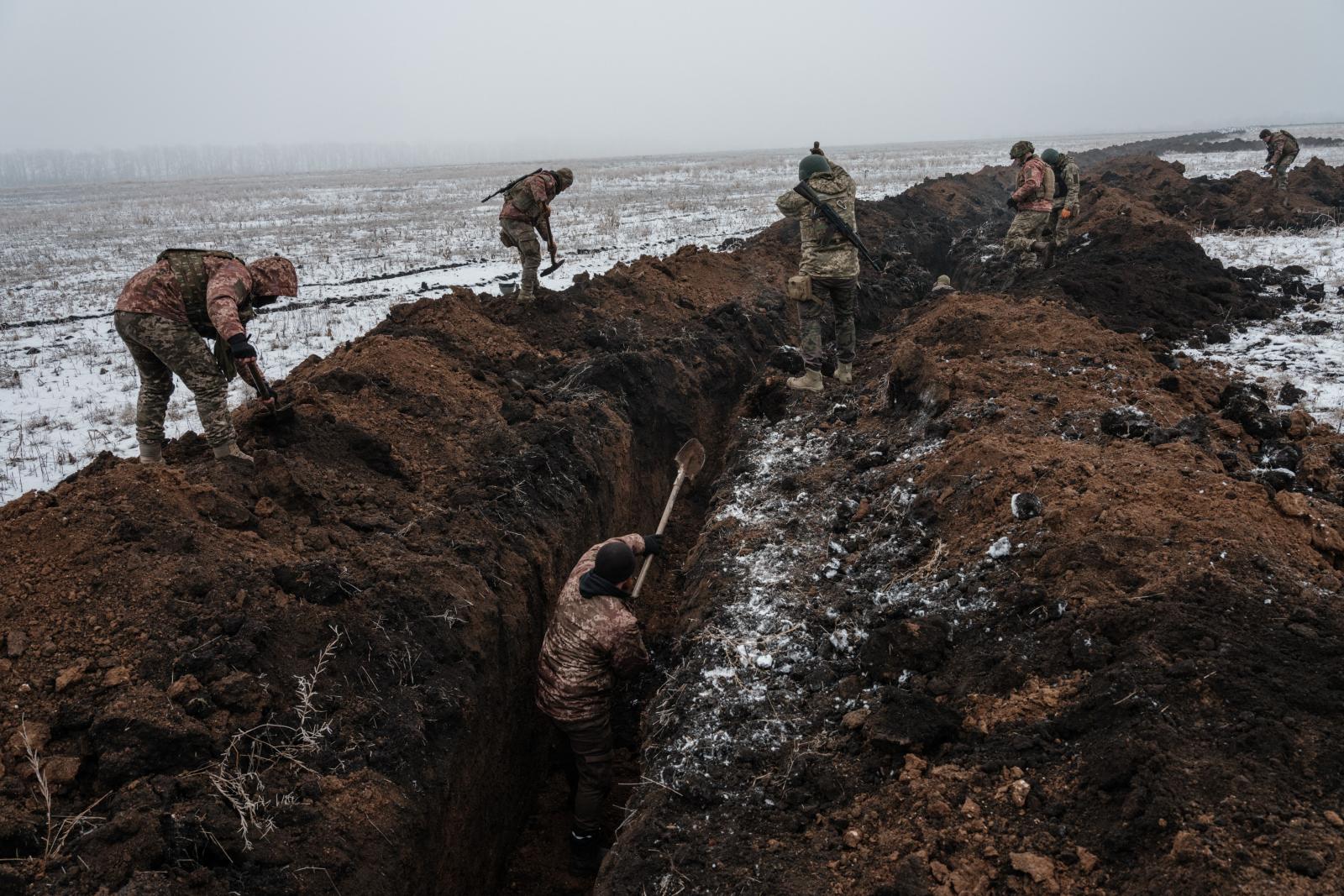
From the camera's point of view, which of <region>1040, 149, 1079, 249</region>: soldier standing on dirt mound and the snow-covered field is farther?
<region>1040, 149, 1079, 249</region>: soldier standing on dirt mound

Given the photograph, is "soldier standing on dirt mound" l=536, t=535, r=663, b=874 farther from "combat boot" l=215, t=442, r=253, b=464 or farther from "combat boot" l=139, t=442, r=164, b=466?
"combat boot" l=139, t=442, r=164, b=466

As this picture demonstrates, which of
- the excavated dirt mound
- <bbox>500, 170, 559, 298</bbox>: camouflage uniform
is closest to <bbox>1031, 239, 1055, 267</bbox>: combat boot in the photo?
the excavated dirt mound

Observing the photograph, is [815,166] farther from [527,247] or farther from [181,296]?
[181,296]

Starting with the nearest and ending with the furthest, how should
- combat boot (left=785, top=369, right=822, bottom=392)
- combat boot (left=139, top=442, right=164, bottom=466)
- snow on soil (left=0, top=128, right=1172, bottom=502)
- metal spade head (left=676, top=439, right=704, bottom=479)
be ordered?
1. combat boot (left=139, top=442, right=164, bottom=466)
2. metal spade head (left=676, top=439, right=704, bottom=479)
3. combat boot (left=785, top=369, right=822, bottom=392)
4. snow on soil (left=0, top=128, right=1172, bottom=502)

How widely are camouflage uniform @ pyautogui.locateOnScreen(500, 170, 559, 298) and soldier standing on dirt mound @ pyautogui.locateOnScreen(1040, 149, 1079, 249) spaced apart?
6.85 metres

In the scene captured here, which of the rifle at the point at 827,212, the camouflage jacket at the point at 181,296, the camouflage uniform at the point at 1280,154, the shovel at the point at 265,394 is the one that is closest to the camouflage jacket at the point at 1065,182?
the rifle at the point at 827,212

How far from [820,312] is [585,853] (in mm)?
5480

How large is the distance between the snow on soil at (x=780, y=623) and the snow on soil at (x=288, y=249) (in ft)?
20.1

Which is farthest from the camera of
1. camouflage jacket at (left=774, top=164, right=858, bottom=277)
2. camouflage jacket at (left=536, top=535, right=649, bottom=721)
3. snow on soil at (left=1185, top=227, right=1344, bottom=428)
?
camouflage jacket at (left=774, top=164, right=858, bottom=277)

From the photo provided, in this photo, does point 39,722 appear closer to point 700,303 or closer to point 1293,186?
point 700,303

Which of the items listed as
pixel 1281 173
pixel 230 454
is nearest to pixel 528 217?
pixel 230 454

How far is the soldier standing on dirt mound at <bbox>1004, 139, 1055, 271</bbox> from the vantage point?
9.89 metres

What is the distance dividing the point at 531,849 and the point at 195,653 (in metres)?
2.40

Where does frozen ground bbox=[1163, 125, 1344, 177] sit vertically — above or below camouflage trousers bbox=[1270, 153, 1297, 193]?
above
